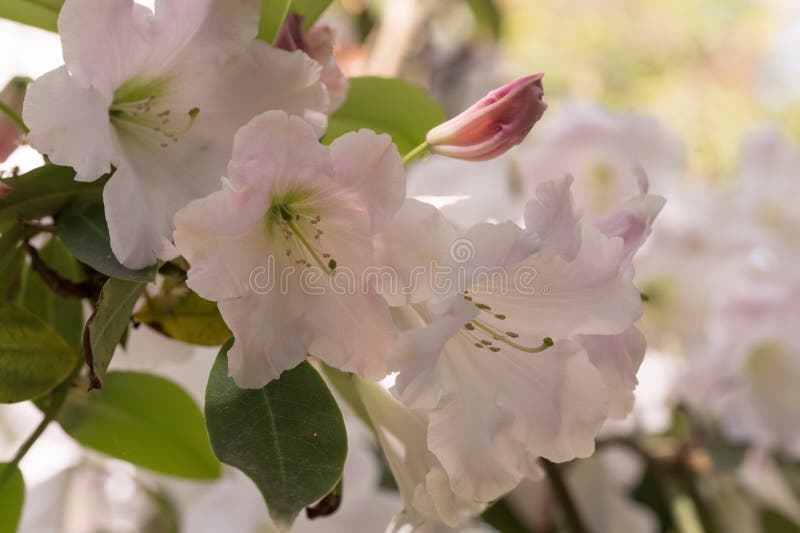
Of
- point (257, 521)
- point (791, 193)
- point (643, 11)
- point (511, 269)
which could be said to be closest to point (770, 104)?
point (643, 11)

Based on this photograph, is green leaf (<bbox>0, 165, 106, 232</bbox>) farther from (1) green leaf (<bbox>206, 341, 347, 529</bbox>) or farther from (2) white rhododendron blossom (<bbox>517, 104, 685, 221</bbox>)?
(2) white rhododendron blossom (<bbox>517, 104, 685, 221</bbox>)

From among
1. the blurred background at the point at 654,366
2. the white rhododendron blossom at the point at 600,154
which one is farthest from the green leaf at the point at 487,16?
the white rhododendron blossom at the point at 600,154

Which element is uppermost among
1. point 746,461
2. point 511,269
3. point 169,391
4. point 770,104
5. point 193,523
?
point 511,269

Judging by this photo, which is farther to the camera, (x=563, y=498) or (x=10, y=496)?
(x=563, y=498)

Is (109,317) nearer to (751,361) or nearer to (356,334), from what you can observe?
(356,334)

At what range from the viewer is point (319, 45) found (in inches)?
17.4

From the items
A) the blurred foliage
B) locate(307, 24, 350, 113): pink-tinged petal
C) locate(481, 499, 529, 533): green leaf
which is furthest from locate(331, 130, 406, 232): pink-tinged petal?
the blurred foliage

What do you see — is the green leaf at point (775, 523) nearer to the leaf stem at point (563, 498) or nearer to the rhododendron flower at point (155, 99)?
the leaf stem at point (563, 498)

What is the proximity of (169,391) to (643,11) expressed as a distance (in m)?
3.64

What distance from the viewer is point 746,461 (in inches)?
34.9

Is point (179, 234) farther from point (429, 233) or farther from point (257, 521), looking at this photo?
point (257, 521)

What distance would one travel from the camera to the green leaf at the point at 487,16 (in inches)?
35.8

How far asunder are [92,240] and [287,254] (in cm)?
8

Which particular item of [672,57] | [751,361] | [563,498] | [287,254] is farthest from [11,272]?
[672,57]
